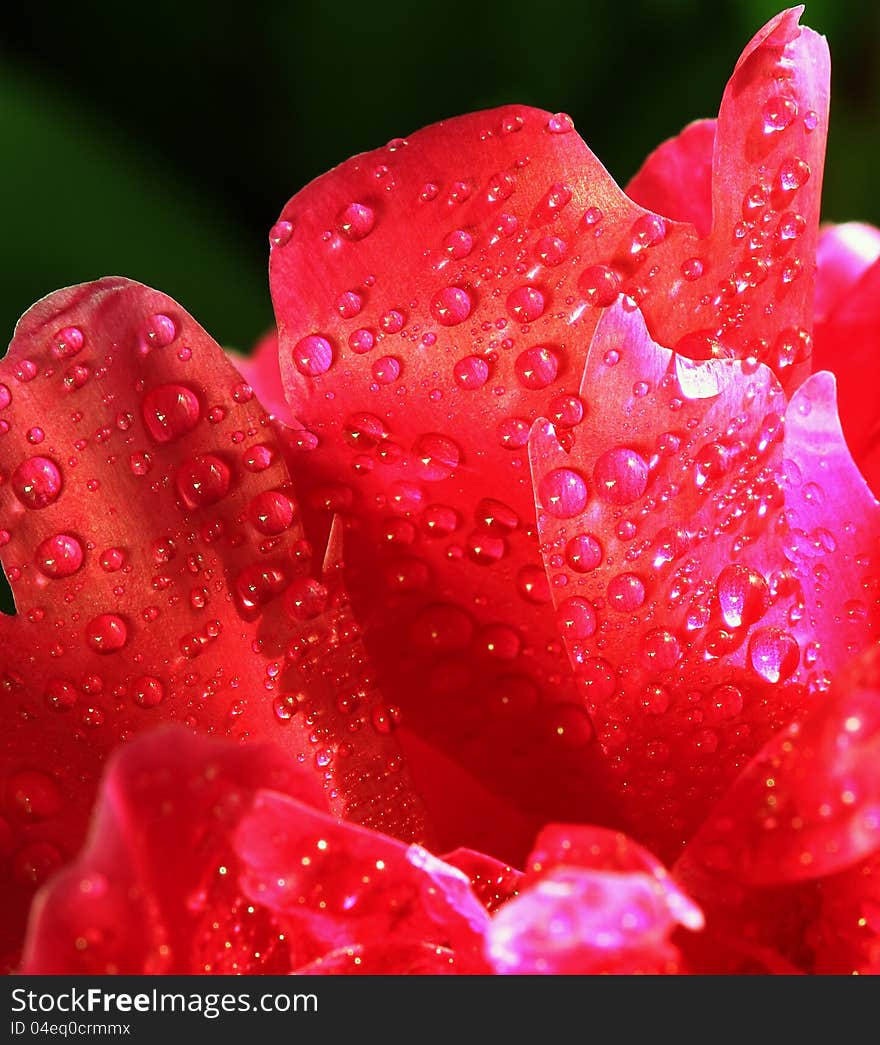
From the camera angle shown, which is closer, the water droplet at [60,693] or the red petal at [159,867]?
the red petal at [159,867]

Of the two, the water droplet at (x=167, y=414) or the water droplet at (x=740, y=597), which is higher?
the water droplet at (x=167, y=414)

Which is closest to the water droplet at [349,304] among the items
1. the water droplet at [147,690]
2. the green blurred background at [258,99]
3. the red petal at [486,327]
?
the red petal at [486,327]

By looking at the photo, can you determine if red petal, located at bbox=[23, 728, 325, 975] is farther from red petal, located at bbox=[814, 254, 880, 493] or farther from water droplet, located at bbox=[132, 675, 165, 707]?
red petal, located at bbox=[814, 254, 880, 493]

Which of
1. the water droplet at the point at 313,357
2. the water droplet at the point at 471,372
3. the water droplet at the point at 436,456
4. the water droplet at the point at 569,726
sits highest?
the water droplet at the point at 313,357

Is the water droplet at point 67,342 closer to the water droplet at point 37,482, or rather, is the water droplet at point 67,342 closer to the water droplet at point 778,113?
the water droplet at point 37,482

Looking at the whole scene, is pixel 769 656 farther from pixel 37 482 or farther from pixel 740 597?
pixel 37 482

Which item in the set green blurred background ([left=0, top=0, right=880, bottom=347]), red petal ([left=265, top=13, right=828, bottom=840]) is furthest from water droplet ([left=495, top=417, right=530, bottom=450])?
green blurred background ([left=0, top=0, right=880, bottom=347])

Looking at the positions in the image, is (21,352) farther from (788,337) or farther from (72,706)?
(788,337)
